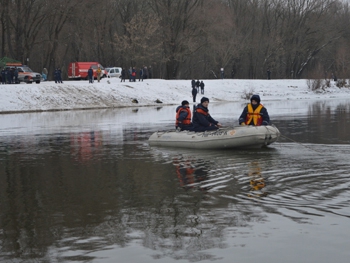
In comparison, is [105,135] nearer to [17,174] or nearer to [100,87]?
[17,174]

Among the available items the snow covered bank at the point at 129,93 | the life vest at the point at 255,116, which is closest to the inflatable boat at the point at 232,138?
the life vest at the point at 255,116

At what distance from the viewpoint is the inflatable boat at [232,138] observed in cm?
1898

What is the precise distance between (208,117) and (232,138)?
71.6 inches

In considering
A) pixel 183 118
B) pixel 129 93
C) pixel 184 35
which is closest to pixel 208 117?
pixel 183 118

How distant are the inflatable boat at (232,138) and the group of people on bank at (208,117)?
0.44 m

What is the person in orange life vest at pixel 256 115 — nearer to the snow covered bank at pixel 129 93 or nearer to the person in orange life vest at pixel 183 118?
the person in orange life vest at pixel 183 118

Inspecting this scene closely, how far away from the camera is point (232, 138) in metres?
19.1

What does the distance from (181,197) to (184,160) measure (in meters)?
5.52

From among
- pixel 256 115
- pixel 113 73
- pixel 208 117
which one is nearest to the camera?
pixel 256 115

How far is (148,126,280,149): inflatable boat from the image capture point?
18984 millimetres

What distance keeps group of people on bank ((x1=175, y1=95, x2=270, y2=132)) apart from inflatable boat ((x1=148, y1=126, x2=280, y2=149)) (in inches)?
17.2

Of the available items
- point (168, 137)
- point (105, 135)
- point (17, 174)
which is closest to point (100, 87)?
point (105, 135)

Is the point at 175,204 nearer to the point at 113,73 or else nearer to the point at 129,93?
the point at 129,93

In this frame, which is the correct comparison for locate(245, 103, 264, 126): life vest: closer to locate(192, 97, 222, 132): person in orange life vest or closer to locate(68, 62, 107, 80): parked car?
locate(192, 97, 222, 132): person in orange life vest
